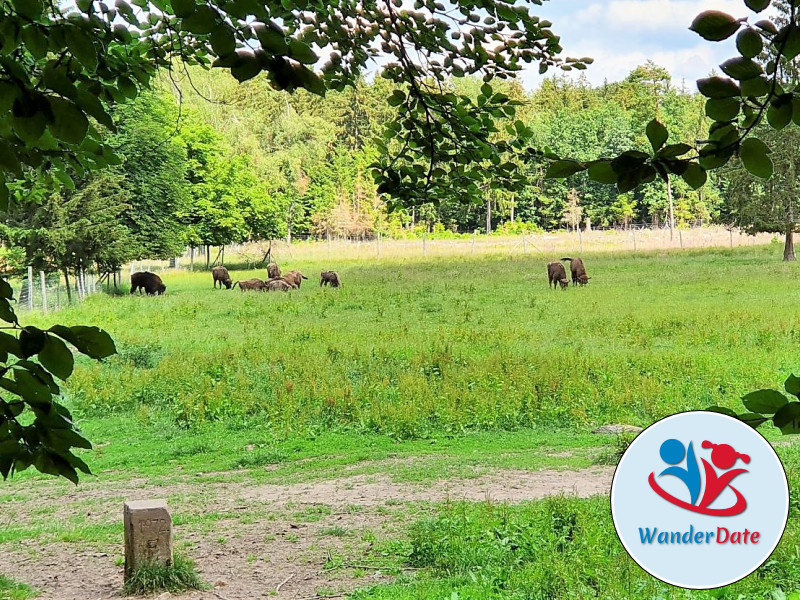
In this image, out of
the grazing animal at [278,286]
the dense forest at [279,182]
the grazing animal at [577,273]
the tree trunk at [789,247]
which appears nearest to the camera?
the dense forest at [279,182]

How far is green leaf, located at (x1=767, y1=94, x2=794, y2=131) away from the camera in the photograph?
1.05 meters

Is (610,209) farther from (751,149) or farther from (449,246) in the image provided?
(751,149)

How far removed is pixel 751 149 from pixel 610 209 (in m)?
50.3

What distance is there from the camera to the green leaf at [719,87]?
1050 mm

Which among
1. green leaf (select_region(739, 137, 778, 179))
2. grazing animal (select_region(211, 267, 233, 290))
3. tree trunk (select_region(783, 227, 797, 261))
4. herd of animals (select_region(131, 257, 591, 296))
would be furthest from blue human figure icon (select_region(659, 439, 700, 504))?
tree trunk (select_region(783, 227, 797, 261))

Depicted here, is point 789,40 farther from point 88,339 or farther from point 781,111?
point 88,339

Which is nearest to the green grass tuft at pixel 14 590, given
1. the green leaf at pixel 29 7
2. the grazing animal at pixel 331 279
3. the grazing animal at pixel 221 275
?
the green leaf at pixel 29 7

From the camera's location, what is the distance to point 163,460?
26.1ft

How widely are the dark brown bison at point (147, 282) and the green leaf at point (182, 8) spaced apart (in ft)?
84.4

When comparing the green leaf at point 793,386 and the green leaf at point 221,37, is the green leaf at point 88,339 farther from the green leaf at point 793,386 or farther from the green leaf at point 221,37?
the green leaf at point 793,386

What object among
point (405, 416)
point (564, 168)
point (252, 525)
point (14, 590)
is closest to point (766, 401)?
point (564, 168)

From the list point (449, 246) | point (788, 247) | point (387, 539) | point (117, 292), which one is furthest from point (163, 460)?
point (449, 246)

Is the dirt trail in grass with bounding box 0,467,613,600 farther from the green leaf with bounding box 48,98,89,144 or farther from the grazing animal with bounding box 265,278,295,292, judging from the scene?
the grazing animal with bounding box 265,278,295,292

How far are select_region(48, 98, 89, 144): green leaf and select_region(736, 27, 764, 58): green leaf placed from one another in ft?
2.72
